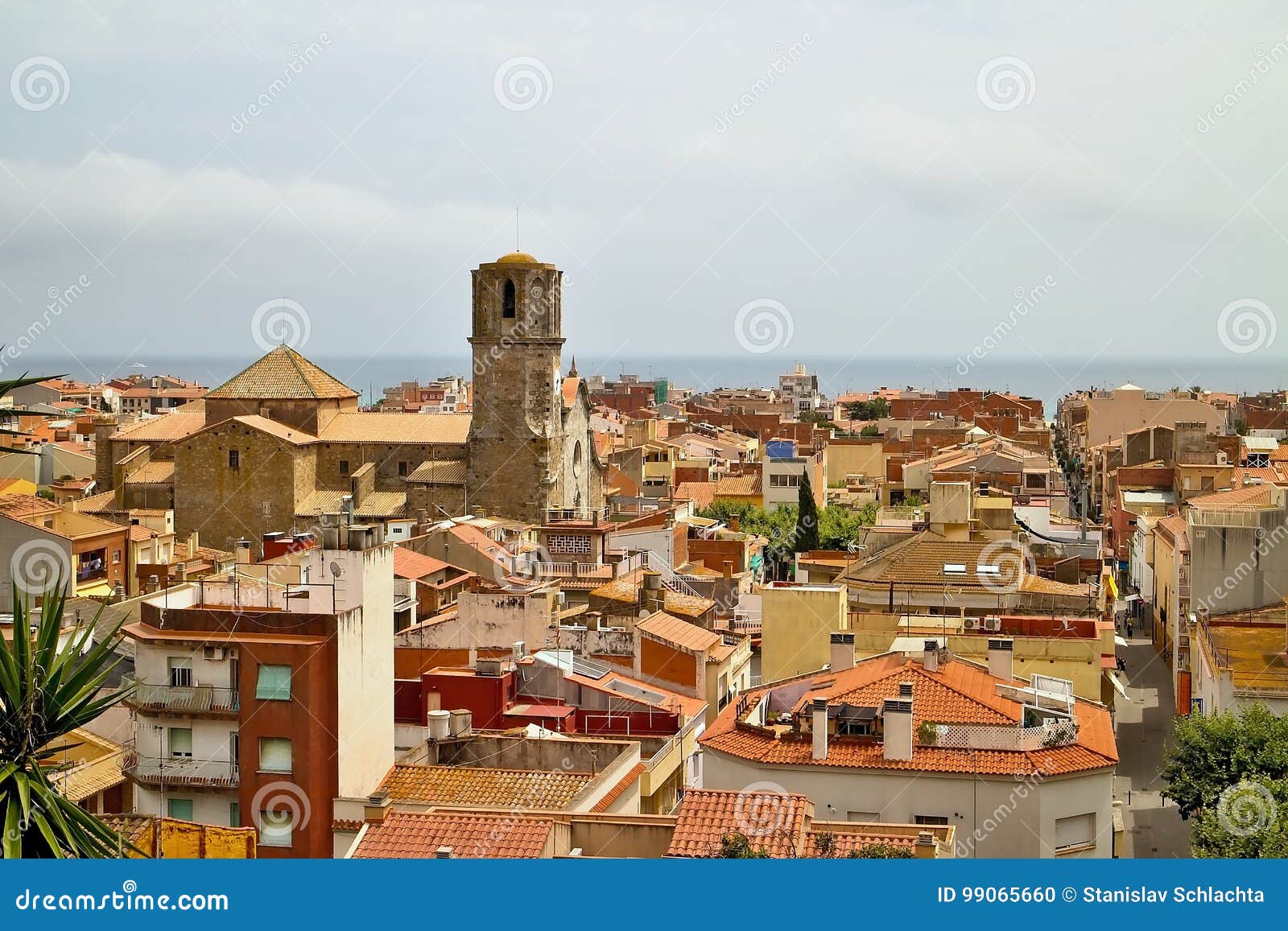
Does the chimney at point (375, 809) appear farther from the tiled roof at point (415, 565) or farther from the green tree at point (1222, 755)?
the tiled roof at point (415, 565)

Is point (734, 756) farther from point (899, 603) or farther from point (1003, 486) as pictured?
point (1003, 486)

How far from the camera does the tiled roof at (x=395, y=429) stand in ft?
134

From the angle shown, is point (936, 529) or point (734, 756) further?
point (936, 529)

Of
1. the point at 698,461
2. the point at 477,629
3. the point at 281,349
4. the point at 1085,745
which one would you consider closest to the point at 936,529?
the point at 477,629

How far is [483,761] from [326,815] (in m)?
1.38

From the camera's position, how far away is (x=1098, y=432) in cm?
5778

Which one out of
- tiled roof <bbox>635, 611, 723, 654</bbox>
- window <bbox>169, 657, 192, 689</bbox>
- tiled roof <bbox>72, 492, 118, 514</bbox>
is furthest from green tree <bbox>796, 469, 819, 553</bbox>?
window <bbox>169, 657, 192, 689</bbox>

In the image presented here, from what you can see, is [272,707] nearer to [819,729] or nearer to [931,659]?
[819,729]

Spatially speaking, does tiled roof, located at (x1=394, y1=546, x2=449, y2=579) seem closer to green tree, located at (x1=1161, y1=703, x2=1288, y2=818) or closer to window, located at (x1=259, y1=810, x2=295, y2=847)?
window, located at (x1=259, y1=810, x2=295, y2=847)

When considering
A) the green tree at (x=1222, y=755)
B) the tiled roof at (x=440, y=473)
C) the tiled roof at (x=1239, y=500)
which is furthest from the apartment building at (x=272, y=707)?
the tiled roof at (x=440, y=473)

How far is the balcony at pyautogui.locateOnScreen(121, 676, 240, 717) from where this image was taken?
12219 millimetres

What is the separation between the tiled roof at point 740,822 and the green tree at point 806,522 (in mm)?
21387

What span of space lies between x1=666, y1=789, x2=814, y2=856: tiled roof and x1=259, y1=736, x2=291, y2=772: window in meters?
3.91

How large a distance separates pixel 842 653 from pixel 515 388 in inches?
1041
